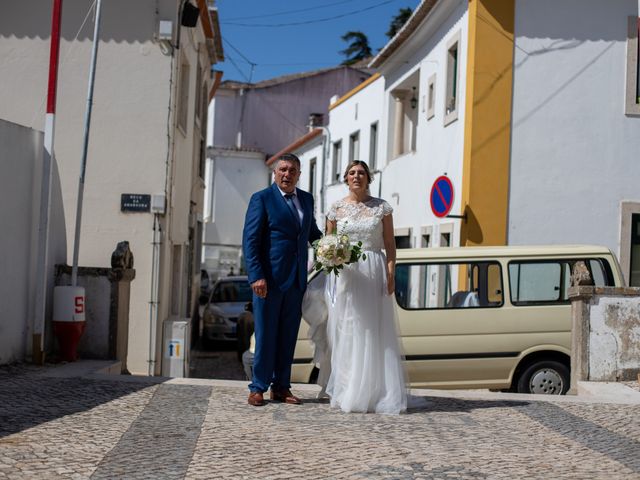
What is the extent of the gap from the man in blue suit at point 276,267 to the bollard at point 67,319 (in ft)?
10.6

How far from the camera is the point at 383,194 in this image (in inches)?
961

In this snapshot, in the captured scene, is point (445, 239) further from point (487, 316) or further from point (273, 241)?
point (273, 241)

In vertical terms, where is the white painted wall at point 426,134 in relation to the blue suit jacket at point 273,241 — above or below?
above

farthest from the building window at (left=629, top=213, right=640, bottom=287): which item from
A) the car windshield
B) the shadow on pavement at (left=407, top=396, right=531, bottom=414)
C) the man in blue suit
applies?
the man in blue suit

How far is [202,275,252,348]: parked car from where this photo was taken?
22.5 meters

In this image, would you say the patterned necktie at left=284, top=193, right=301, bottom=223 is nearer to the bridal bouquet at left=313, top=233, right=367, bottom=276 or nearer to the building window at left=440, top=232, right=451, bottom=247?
the bridal bouquet at left=313, top=233, right=367, bottom=276

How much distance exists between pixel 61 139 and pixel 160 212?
6.32 ft

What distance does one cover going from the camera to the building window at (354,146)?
3003 centimetres

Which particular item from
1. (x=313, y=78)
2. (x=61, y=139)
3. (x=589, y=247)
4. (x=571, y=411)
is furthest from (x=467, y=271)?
(x=313, y=78)

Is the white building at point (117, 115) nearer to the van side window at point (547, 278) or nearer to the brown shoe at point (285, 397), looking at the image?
the van side window at point (547, 278)

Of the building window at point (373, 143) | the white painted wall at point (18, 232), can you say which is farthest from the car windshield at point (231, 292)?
the white painted wall at point (18, 232)

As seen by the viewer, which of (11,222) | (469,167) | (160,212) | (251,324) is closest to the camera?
(11,222)

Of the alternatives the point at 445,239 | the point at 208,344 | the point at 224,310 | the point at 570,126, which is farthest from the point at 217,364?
the point at 570,126

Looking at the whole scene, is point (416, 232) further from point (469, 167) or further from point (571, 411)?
point (571, 411)
